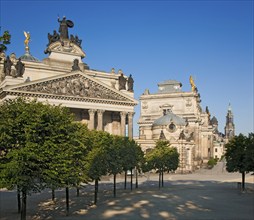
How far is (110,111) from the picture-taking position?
2899 inches

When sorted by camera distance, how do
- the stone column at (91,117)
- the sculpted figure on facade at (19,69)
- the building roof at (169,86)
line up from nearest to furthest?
the sculpted figure on facade at (19,69) < the stone column at (91,117) < the building roof at (169,86)

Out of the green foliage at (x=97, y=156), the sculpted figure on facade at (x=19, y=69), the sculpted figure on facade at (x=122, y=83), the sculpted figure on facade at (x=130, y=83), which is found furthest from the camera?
the sculpted figure on facade at (x=130, y=83)

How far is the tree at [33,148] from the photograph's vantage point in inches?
924

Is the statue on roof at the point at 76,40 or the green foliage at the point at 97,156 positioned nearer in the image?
the green foliage at the point at 97,156

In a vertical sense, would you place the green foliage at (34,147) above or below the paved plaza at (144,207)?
above

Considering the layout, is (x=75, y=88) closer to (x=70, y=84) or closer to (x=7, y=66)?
(x=70, y=84)

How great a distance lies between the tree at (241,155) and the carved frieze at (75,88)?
28.1 m

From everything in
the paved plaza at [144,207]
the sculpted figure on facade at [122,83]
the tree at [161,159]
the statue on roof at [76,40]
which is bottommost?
the paved plaza at [144,207]

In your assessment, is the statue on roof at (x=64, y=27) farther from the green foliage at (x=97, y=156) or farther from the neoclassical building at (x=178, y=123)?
the green foliage at (x=97, y=156)

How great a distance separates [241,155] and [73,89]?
32.8m

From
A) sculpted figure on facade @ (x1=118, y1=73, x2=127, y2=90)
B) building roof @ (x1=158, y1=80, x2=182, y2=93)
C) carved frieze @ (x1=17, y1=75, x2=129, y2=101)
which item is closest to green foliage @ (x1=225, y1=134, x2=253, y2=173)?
carved frieze @ (x1=17, y1=75, x2=129, y2=101)

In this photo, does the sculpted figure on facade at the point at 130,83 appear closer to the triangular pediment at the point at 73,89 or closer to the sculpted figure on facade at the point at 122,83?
the sculpted figure on facade at the point at 122,83

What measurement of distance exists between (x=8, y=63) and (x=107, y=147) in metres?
33.9

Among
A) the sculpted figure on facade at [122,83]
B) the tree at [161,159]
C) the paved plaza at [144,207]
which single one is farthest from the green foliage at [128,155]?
the sculpted figure on facade at [122,83]
